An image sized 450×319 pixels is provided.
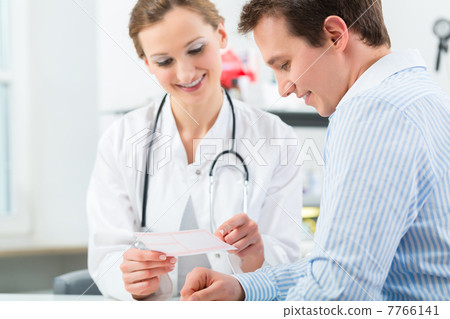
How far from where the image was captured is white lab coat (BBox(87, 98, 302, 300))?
0.76m

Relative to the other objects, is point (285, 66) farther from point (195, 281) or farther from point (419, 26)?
point (195, 281)

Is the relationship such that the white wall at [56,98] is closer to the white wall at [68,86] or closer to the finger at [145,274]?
the white wall at [68,86]

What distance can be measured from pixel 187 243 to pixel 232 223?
10cm

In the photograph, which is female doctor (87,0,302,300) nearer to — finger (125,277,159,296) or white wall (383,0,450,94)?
finger (125,277,159,296)

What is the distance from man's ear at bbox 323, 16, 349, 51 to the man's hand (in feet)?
1.27

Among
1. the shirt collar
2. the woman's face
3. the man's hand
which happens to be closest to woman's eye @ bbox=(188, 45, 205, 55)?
the woman's face

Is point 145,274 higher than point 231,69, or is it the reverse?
point 231,69

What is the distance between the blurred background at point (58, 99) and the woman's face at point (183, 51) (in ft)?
0.11

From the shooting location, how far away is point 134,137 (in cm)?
80

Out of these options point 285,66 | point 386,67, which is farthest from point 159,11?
point 386,67

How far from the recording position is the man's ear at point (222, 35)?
72 centimetres

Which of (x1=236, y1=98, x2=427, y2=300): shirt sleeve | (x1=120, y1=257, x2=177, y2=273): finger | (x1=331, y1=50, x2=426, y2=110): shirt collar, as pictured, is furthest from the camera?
(x1=120, y1=257, x2=177, y2=273): finger

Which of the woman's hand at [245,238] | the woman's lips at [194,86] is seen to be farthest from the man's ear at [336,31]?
the woman's hand at [245,238]

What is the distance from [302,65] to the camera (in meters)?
0.66
